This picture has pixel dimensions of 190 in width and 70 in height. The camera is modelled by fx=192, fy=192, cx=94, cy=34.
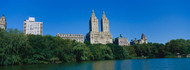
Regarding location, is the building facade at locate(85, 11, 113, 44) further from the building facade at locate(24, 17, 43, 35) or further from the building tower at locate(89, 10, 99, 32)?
the building facade at locate(24, 17, 43, 35)

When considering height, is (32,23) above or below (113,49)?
above

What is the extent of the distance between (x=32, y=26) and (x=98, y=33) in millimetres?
49447

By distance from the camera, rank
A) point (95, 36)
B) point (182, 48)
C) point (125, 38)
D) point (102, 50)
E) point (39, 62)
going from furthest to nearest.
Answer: point (125, 38) → point (95, 36) → point (182, 48) → point (102, 50) → point (39, 62)

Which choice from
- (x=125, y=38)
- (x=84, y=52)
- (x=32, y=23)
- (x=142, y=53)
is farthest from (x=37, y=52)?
(x=125, y=38)

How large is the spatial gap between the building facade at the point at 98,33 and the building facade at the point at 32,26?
38.2 m

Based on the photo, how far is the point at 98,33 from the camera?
150 metres

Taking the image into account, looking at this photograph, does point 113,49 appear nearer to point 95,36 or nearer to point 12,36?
point 12,36

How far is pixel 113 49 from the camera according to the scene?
72125 mm

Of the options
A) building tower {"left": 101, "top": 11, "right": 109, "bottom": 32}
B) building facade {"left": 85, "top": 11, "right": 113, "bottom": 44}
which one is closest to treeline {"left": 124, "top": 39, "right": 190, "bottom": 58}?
building facade {"left": 85, "top": 11, "right": 113, "bottom": 44}

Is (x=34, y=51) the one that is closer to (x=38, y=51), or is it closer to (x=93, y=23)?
(x=38, y=51)

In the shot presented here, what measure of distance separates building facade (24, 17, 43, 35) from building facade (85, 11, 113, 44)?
1504 inches

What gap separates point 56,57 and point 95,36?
3984 inches

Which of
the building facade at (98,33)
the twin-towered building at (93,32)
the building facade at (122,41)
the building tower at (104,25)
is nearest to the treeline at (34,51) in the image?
the twin-towered building at (93,32)

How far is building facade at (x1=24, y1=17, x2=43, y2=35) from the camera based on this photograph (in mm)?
136625
